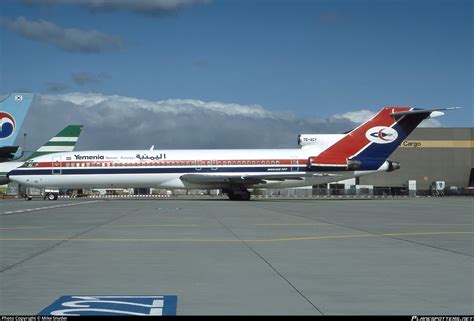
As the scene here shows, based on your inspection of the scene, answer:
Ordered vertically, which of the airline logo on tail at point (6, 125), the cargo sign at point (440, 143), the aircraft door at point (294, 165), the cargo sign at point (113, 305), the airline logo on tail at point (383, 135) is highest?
the cargo sign at point (440, 143)

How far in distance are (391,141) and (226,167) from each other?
1459 centimetres

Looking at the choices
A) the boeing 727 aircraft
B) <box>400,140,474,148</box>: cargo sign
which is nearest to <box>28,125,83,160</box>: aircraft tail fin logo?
<box>400,140,474,148</box>: cargo sign

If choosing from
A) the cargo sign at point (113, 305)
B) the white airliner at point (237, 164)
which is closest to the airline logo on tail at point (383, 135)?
the white airliner at point (237, 164)

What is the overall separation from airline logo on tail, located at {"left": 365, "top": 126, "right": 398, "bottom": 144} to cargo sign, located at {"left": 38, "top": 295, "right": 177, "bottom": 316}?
4426 centimetres

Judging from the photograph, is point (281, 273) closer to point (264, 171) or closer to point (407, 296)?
point (407, 296)

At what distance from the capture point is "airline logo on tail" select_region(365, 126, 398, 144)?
4988cm

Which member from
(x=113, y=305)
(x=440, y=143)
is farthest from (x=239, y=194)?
(x=440, y=143)

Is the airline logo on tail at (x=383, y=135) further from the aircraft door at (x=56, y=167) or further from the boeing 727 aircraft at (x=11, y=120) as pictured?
the boeing 727 aircraft at (x=11, y=120)

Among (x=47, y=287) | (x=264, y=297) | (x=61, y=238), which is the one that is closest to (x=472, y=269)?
(x=264, y=297)

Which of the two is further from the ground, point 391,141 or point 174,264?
point 391,141

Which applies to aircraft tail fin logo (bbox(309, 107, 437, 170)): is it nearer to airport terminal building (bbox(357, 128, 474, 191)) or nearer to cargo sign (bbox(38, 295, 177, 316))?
cargo sign (bbox(38, 295, 177, 316))

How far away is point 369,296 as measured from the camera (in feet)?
25.1

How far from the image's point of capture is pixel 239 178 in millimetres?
48125

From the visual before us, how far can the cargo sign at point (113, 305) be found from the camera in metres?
6.65
